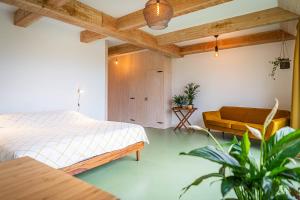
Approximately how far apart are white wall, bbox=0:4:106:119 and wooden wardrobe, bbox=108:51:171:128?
6.20ft

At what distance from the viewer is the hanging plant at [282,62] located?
4.30 metres

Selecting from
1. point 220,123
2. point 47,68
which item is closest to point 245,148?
point 220,123

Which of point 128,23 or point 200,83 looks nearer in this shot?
point 128,23

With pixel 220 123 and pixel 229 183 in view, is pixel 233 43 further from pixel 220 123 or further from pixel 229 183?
pixel 229 183

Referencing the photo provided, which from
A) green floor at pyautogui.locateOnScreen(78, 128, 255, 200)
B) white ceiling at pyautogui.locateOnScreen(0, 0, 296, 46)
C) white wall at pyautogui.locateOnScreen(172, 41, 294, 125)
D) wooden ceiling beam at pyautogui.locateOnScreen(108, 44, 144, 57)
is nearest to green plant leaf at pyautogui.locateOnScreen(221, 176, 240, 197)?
green floor at pyautogui.locateOnScreen(78, 128, 255, 200)

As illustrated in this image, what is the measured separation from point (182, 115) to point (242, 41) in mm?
2664

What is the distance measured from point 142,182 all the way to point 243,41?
4182mm

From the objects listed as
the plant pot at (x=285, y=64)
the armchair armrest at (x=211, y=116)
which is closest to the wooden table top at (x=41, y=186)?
the armchair armrest at (x=211, y=116)

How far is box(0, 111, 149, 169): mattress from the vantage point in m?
2.11

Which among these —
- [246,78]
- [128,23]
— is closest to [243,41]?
[246,78]

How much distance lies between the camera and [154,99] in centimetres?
636

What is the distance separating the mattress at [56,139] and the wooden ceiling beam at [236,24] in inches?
92.6

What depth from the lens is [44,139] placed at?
2387 mm

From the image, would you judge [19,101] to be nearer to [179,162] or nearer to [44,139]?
[44,139]
